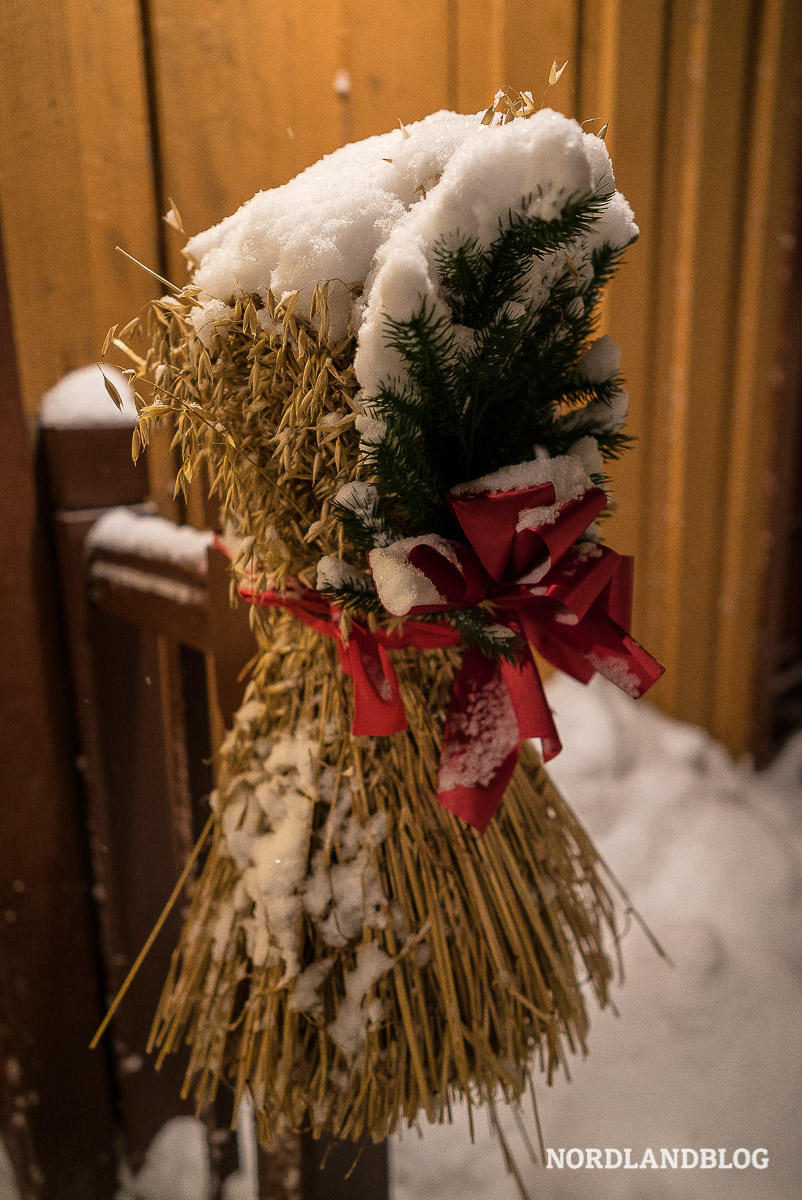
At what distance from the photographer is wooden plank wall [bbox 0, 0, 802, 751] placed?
0.90 meters

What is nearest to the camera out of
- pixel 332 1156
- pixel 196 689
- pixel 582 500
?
pixel 582 500

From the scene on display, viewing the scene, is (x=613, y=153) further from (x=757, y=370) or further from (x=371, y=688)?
(x=371, y=688)

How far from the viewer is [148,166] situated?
955 mm

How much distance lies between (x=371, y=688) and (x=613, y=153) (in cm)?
127

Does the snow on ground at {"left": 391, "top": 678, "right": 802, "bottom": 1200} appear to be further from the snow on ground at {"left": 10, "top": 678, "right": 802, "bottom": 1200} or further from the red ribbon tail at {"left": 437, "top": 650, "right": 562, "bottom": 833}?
the red ribbon tail at {"left": 437, "top": 650, "right": 562, "bottom": 833}

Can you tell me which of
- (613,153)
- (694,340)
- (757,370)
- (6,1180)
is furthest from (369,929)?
(757,370)

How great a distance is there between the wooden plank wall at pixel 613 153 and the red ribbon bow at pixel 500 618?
0.59 metres

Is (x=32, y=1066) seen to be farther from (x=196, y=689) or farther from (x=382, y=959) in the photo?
(x=382, y=959)

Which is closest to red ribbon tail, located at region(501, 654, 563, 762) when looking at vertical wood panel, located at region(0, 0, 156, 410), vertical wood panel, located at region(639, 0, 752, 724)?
vertical wood panel, located at region(0, 0, 156, 410)

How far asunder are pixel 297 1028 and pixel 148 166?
0.92 m

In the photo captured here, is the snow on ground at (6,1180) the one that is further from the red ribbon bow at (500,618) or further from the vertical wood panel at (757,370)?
the vertical wood panel at (757,370)

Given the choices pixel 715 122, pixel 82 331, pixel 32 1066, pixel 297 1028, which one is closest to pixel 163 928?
pixel 32 1066

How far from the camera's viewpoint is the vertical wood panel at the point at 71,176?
84 centimetres

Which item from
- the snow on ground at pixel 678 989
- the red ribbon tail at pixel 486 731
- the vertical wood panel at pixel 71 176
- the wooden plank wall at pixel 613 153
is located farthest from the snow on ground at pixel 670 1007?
the vertical wood panel at pixel 71 176
